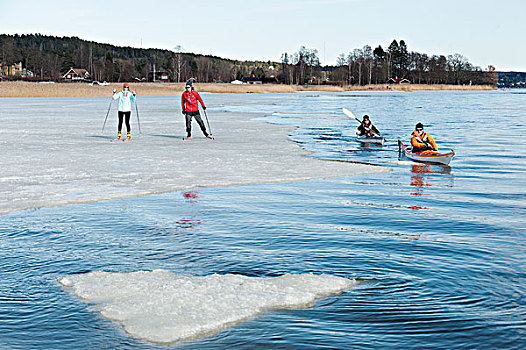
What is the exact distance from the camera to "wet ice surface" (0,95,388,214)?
10.4 m

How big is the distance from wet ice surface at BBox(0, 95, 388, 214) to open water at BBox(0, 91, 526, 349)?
691 millimetres

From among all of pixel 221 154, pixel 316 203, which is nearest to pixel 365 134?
pixel 221 154

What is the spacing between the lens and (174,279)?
18.8 feet

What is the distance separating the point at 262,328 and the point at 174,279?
4.47ft

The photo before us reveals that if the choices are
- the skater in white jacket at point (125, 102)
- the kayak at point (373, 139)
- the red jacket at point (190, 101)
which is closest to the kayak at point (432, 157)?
the kayak at point (373, 139)

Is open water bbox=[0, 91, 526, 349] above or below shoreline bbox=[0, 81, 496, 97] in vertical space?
below

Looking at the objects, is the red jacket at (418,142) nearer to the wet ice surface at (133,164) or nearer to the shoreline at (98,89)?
the wet ice surface at (133,164)

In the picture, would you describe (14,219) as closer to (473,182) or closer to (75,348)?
(75,348)

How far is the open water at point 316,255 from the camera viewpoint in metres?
4.59

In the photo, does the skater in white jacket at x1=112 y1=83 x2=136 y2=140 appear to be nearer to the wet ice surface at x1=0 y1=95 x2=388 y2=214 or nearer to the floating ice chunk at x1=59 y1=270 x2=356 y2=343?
the wet ice surface at x1=0 y1=95 x2=388 y2=214

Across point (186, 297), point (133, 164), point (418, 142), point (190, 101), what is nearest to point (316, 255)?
point (186, 297)

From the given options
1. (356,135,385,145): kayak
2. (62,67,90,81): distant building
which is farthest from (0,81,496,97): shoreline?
(62,67,90,81): distant building

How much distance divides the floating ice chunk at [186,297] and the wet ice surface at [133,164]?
4101 millimetres

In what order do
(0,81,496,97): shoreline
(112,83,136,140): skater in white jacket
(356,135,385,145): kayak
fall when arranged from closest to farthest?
(112,83,136,140): skater in white jacket < (356,135,385,145): kayak < (0,81,496,97): shoreline
